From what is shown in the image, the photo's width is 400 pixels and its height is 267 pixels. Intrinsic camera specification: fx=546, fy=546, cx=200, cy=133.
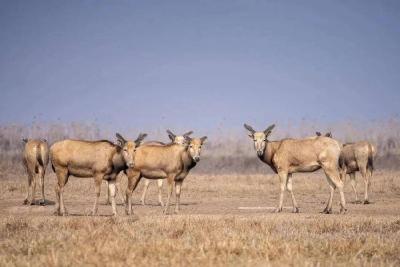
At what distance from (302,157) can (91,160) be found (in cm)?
761

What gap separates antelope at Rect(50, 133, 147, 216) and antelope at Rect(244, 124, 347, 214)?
5.29 m

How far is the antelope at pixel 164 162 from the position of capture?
19.5 metres

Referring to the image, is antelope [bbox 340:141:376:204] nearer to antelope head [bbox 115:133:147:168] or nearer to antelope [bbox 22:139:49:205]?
antelope head [bbox 115:133:147:168]

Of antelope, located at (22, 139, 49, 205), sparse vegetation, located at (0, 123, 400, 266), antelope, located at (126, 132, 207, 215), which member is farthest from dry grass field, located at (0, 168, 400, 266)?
antelope, located at (22, 139, 49, 205)

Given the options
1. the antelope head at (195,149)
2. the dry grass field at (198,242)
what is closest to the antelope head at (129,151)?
the antelope head at (195,149)

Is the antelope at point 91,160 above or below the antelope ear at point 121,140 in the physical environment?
below

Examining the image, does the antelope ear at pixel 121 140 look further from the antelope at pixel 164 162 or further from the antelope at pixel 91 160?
the antelope at pixel 164 162

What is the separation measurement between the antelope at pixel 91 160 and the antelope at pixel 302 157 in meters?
5.29

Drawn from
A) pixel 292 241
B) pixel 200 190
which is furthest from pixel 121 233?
pixel 200 190

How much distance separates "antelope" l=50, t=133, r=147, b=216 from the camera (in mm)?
18312

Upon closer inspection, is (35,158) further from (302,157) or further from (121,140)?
(302,157)

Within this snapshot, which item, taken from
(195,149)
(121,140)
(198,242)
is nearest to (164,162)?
(195,149)

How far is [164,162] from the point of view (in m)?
19.7

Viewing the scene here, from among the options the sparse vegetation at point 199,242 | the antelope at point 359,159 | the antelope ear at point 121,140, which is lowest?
the sparse vegetation at point 199,242
